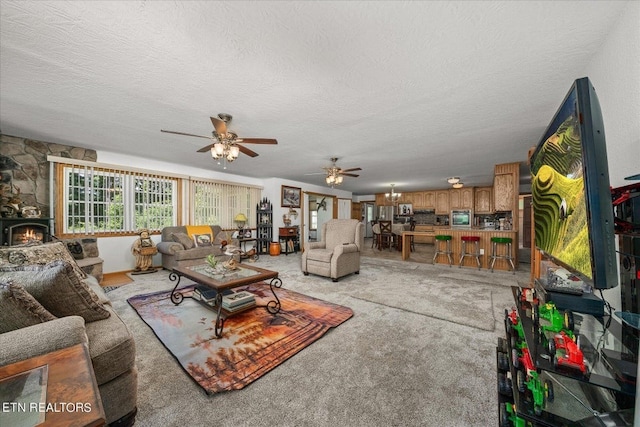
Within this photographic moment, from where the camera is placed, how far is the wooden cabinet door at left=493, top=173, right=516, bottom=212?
4773mm

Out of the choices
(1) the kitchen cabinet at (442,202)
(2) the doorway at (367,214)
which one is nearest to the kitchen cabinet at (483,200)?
(1) the kitchen cabinet at (442,202)

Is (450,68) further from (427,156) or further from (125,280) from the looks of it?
(125,280)

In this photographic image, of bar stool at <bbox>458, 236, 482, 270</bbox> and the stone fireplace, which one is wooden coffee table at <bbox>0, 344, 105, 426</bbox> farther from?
bar stool at <bbox>458, 236, 482, 270</bbox>

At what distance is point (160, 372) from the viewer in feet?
5.37

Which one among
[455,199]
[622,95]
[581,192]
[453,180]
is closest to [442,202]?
[455,199]

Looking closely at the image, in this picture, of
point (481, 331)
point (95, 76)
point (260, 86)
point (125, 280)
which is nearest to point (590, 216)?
point (481, 331)

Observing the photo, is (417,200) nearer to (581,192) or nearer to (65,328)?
(581,192)

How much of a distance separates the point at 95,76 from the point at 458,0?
268 cm

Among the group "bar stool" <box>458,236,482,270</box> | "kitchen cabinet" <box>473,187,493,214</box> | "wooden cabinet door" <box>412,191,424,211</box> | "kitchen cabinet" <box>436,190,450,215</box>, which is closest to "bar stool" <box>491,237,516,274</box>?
"bar stool" <box>458,236,482,270</box>

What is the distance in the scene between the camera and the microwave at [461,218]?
8.24m

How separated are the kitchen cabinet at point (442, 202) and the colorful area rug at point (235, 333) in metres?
7.79

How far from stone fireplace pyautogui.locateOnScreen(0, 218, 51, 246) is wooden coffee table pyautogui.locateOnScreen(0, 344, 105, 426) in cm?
385


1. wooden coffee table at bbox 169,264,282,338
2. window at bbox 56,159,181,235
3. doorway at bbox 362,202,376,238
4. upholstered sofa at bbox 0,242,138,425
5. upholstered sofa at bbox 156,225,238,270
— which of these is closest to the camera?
upholstered sofa at bbox 0,242,138,425

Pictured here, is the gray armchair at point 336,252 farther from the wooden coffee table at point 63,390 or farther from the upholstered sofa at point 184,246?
the wooden coffee table at point 63,390
